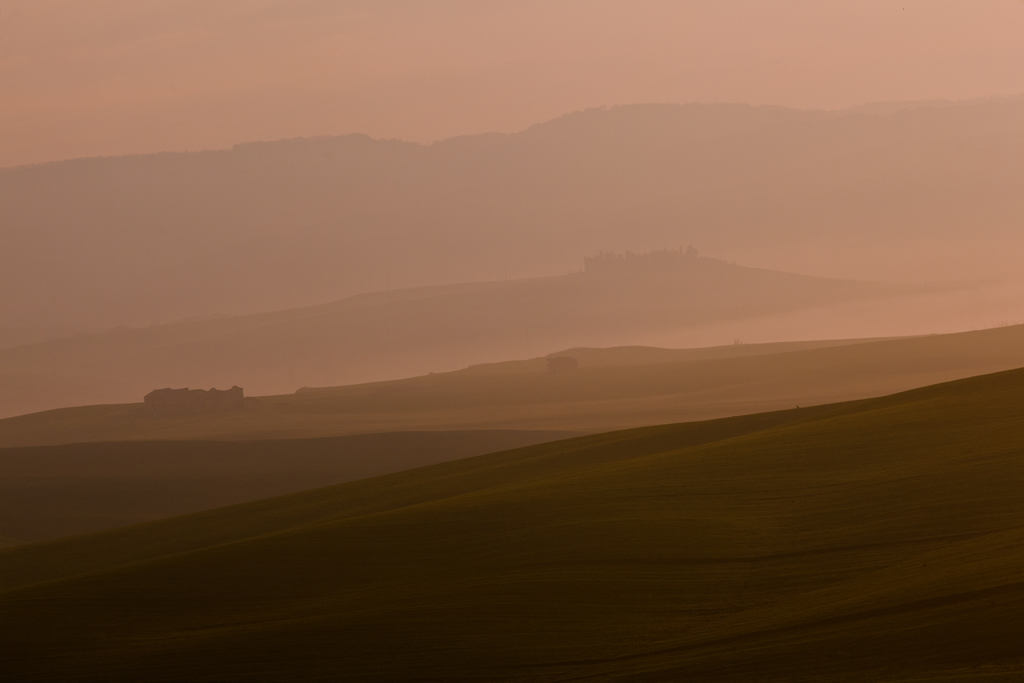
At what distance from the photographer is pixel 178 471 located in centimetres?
9012

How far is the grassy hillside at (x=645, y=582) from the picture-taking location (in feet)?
45.7

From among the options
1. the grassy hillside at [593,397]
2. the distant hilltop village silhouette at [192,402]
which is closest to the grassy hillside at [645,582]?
the grassy hillside at [593,397]

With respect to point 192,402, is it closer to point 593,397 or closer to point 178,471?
point 593,397

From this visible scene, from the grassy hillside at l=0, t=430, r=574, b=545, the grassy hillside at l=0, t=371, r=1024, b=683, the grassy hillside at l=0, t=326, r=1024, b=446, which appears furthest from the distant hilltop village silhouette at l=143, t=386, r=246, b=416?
the grassy hillside at l=0, t=371, r=1024, b=683

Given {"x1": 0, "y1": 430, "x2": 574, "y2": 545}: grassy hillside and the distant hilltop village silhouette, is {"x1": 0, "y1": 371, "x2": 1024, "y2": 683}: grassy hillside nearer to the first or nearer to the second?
{"x1": 0, "y1": 430, "x2": 574, "y2": 545}: grassy hillside

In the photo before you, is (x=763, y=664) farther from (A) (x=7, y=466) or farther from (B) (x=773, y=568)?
(A) (x=7, y=466)

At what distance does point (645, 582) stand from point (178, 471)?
257 feet

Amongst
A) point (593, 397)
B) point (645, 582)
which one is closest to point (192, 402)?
point (593, 397)

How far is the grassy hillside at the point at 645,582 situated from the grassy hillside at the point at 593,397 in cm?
8311

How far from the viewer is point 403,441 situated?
10119 centimetres

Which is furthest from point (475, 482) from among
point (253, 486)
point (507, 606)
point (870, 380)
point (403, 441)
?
point (870, 380)

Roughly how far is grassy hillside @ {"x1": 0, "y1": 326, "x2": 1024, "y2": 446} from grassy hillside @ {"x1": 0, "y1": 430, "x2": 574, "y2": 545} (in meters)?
15.0

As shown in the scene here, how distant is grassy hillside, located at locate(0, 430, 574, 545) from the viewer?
74.2 metres

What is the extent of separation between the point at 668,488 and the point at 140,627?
11.1 meters
